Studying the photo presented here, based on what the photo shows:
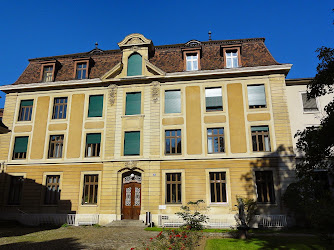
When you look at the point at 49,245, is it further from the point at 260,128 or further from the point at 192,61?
the point at 192,61

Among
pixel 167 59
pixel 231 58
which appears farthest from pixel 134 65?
pixel 231 58

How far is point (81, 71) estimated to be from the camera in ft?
79.6

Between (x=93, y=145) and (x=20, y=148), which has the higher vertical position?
(x=93, y=145)

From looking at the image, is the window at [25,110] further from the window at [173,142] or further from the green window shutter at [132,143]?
the window at [173,142]

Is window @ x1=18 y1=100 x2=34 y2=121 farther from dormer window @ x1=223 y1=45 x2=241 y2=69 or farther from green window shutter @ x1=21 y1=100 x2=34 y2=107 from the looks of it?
dormer window @ x1=223 y1=45 x2=241 y2=69

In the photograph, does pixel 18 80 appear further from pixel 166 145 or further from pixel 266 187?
pixel 266 187

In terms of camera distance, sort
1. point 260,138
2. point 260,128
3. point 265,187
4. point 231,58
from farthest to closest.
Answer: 1. point 231,58
2. point 260,128
3. point 260,138
4. point 265,187

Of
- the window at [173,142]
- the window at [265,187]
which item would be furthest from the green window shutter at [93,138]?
the window at [265,187]

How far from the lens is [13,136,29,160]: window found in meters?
22.8

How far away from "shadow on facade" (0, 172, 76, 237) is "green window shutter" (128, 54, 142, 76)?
38.0 ft

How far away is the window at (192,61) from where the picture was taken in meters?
22.8

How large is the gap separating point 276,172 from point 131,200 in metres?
10.9

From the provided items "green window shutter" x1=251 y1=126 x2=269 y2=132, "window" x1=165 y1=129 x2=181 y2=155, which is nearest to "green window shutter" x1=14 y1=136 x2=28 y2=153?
"window" x1=165 y1=129 x2=181 y2=155

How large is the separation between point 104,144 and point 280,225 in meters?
14.1
